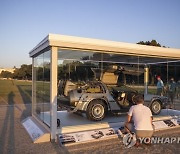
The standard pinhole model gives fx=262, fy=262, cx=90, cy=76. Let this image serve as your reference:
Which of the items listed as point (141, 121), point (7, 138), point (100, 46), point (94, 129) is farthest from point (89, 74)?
point (141, 121)

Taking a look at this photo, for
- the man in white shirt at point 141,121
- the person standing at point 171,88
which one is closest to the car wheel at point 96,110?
the man in white shirt at point 141,121

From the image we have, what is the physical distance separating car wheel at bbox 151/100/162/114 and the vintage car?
0.15 feet

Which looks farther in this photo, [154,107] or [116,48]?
[154,107]

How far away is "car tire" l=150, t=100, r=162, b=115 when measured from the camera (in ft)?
36.4

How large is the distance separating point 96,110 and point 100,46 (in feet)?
8.84

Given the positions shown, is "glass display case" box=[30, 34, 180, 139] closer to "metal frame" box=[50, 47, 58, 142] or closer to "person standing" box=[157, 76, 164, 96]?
"metal frame" box=[50, 47, 58, 142]

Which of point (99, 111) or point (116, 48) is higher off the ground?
point (116, 48)

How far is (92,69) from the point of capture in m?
12.2

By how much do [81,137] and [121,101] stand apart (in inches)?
138

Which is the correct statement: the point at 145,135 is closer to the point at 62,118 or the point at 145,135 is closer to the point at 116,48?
the point at 116,48

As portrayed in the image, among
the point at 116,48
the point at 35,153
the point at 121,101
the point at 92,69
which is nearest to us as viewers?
the point at 35,153

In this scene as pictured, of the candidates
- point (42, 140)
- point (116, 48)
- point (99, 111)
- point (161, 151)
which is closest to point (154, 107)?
point (99, 111)

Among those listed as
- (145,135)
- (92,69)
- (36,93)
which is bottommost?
(145,135)

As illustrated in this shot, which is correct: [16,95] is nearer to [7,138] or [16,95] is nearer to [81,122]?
[81,122]
